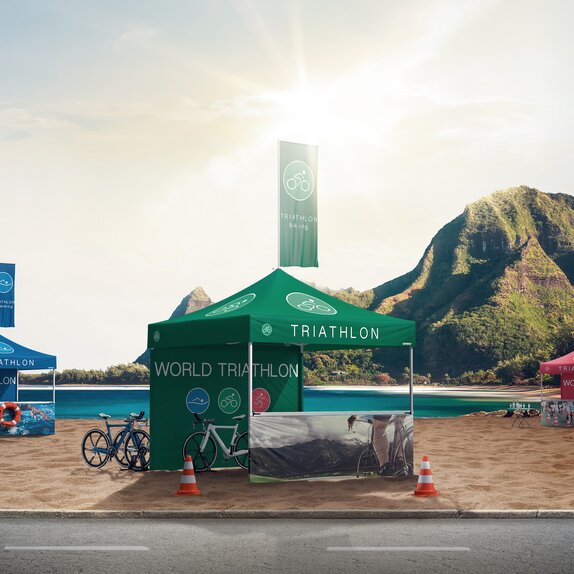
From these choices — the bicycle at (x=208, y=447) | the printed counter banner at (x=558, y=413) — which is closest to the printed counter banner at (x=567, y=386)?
the printed counter banner at (x=558, y=413)

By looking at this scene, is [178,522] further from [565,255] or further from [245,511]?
[565,255]

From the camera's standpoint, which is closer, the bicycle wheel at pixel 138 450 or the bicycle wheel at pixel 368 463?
the bicycle wheel at pixel 368 463

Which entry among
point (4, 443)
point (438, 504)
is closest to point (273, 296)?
point (438, 504)

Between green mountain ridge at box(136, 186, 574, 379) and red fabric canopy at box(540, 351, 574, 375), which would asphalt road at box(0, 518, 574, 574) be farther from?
green mountain ridge at box(136, 186, 574, 379)

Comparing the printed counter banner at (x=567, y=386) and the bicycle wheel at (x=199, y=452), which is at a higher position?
the printed counter banner at (x=567, y=386)

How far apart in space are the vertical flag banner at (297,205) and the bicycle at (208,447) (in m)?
3.28

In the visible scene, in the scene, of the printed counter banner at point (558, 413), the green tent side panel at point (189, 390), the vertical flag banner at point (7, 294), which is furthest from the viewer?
the printed counter banner at point (558, 413)

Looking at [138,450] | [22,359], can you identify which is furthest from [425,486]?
[22,359]

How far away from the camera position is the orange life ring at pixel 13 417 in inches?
1035

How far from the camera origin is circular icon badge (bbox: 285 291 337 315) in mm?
15336

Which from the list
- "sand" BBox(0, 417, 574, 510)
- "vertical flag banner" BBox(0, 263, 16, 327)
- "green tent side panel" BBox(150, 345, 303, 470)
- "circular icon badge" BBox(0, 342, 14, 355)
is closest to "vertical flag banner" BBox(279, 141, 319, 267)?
"green tent side panel" BBox(150, 345, 303, 470)

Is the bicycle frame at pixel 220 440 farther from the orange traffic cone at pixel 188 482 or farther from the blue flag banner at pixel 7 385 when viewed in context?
the blue flag banner at pixel 7 385

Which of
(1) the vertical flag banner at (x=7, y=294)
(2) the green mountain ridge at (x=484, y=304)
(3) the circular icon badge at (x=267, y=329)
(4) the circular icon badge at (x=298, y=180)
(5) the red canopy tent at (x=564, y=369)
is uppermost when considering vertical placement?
(2) the green mountain ridge at (x=484, y=304)

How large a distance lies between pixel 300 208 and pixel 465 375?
533 ft
